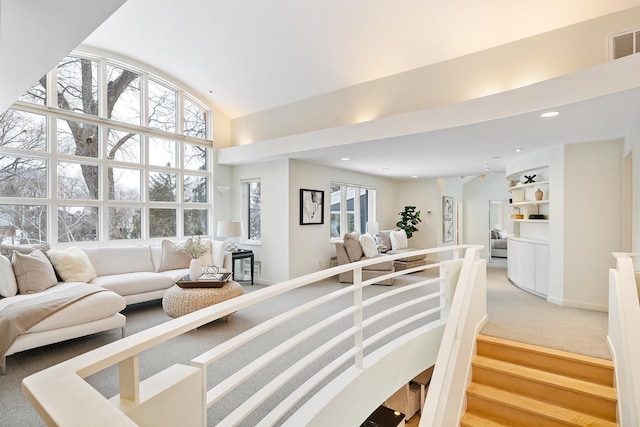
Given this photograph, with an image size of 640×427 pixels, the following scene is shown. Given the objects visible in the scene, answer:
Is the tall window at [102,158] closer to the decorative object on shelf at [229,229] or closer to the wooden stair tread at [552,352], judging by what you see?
the decorative object on shelf at [229,229]

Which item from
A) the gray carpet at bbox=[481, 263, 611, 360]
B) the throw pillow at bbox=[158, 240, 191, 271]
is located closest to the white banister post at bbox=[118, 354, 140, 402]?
the gray carpet at bbox=[481, 263, 611, 360]

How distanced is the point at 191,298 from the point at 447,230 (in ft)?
25.2

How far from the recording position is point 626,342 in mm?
2326

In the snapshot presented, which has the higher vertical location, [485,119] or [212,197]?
[485,119]

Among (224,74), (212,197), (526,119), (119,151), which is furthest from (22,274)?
(526,119)

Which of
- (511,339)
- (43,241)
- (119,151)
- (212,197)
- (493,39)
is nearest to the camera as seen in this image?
(511,339)

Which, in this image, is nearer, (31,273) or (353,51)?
(31,273)

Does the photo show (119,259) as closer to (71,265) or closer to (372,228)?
(71,265)

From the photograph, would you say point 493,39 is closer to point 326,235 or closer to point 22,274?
point 326,235

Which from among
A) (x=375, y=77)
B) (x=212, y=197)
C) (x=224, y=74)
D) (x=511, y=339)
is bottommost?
(x=511, y=339)

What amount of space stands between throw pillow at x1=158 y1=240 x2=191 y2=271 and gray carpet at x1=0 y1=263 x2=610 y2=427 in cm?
58

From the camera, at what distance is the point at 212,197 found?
6.55 metres

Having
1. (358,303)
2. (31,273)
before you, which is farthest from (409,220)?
(31,273)

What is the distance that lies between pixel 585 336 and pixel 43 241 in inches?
270
